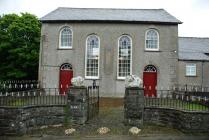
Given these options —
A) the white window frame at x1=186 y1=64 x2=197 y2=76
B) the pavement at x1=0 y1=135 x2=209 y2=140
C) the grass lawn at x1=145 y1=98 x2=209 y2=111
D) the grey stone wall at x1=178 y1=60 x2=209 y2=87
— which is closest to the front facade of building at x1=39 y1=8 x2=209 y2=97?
the grey stone wall at x1=178 y1=60 x2=209 y2=87

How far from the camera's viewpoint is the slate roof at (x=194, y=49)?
3169 centimetres

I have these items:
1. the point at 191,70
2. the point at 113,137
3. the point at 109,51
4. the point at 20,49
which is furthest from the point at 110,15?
the point at 113,137

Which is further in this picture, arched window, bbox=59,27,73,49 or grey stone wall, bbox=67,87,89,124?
arched window, bbox=59,27,73,49

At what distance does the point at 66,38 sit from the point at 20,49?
1075cm

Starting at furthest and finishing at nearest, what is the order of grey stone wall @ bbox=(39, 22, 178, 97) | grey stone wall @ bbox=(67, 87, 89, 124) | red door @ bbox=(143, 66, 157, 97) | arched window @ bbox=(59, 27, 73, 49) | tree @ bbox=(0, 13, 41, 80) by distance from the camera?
tree @ bbox=(0, 13, 41, 80), arched window @ bbox=(59, 27, 73, 49), red door @ bbox=(143, 66, 157, 97), grey stone wall @ bbox=(39, 22, 178, 97), grey stone wall @ bbox=(67, 87, 89, 124)

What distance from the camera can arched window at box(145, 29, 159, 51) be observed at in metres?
28.5

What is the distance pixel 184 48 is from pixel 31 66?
54.2 feet

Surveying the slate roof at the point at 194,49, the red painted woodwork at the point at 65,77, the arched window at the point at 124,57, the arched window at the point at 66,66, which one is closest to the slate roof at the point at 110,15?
the arched window at the point at 124,57

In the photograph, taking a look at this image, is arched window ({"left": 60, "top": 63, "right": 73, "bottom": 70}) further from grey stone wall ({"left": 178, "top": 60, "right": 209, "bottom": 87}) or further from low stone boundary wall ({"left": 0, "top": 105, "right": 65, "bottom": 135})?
low stone boundary wall ({"left": 0, "top": 105, "right": 65, "bottom": 135})

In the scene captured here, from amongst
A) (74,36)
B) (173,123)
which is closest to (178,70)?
(74,36)

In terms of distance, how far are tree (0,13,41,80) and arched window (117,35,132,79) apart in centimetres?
1281

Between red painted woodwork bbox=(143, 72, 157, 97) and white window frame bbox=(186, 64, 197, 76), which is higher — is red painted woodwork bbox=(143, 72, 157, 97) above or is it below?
below

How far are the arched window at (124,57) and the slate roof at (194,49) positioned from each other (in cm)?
553

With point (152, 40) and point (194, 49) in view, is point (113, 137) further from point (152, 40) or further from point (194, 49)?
point (194, 49)
